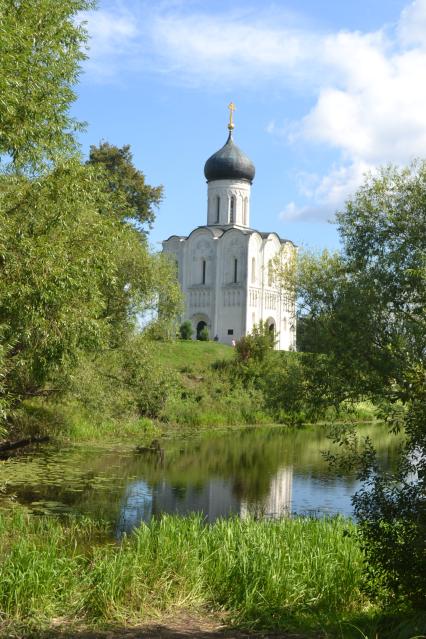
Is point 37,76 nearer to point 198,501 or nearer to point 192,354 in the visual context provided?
point 198,501

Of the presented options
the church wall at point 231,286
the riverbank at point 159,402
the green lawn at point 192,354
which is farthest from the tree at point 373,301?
the church wall at point 231,286

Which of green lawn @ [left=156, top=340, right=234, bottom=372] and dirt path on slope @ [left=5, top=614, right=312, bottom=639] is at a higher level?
green lawn @ [left=156, top=340, right=234, bottom=372]

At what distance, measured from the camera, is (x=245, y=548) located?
323 inches

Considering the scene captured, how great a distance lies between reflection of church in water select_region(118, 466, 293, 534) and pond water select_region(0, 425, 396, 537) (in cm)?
2

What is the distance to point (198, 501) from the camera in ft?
49.5

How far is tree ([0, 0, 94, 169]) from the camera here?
8.65m

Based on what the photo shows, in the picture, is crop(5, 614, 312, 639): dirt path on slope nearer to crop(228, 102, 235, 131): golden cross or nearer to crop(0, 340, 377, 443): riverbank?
crop(0, 340, 377, 443): riverbank

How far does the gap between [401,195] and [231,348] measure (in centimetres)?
2703

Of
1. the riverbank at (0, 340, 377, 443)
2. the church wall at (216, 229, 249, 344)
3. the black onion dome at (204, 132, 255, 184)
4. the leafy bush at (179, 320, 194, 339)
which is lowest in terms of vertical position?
the riverbank at (0, 340, 377, 443)

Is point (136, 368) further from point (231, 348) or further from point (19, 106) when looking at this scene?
point (231, 348)

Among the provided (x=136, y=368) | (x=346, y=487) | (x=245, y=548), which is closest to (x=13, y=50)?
(x=245, y=548)

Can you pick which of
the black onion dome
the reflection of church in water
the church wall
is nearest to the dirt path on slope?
the reflection of church in water

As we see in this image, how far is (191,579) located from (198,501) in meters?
7.63

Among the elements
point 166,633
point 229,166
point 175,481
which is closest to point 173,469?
point 175,481
